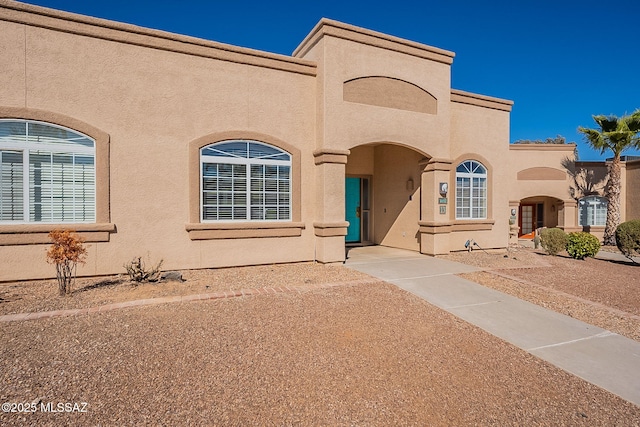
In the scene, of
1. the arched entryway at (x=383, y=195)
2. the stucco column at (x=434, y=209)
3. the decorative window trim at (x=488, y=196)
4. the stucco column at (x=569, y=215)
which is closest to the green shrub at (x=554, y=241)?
the decorative window trim at (x=488, y=196)

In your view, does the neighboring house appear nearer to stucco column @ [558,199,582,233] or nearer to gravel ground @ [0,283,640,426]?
stucco column @ [558,199,582,233]

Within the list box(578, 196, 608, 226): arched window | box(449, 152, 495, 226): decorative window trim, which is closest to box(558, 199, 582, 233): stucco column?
box(578, 196, 608, 226): arched window

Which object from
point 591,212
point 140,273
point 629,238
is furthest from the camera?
point 591,212

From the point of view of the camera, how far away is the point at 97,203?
767cm

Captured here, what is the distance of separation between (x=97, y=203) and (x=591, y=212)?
74.7 ft

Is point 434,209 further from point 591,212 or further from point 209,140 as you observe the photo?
point 591,212

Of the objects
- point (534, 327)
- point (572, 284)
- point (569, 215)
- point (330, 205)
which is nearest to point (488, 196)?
point (572, 284)

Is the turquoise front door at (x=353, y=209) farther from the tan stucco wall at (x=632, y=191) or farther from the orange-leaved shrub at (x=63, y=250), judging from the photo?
the tan stucco wall at (x=632, y=191)

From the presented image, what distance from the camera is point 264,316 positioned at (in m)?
5.46

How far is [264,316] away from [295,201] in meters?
4.35

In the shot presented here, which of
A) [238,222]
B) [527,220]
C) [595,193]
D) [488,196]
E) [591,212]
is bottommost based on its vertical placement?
[527,220]

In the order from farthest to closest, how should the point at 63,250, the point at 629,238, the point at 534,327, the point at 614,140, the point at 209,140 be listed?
the point at 614,140 → the point at 629,238 → the point at 209,140 → the point at 63,250 → the point at 534,327

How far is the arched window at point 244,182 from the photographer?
8.64 meters

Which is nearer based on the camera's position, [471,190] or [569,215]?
[471,190]
